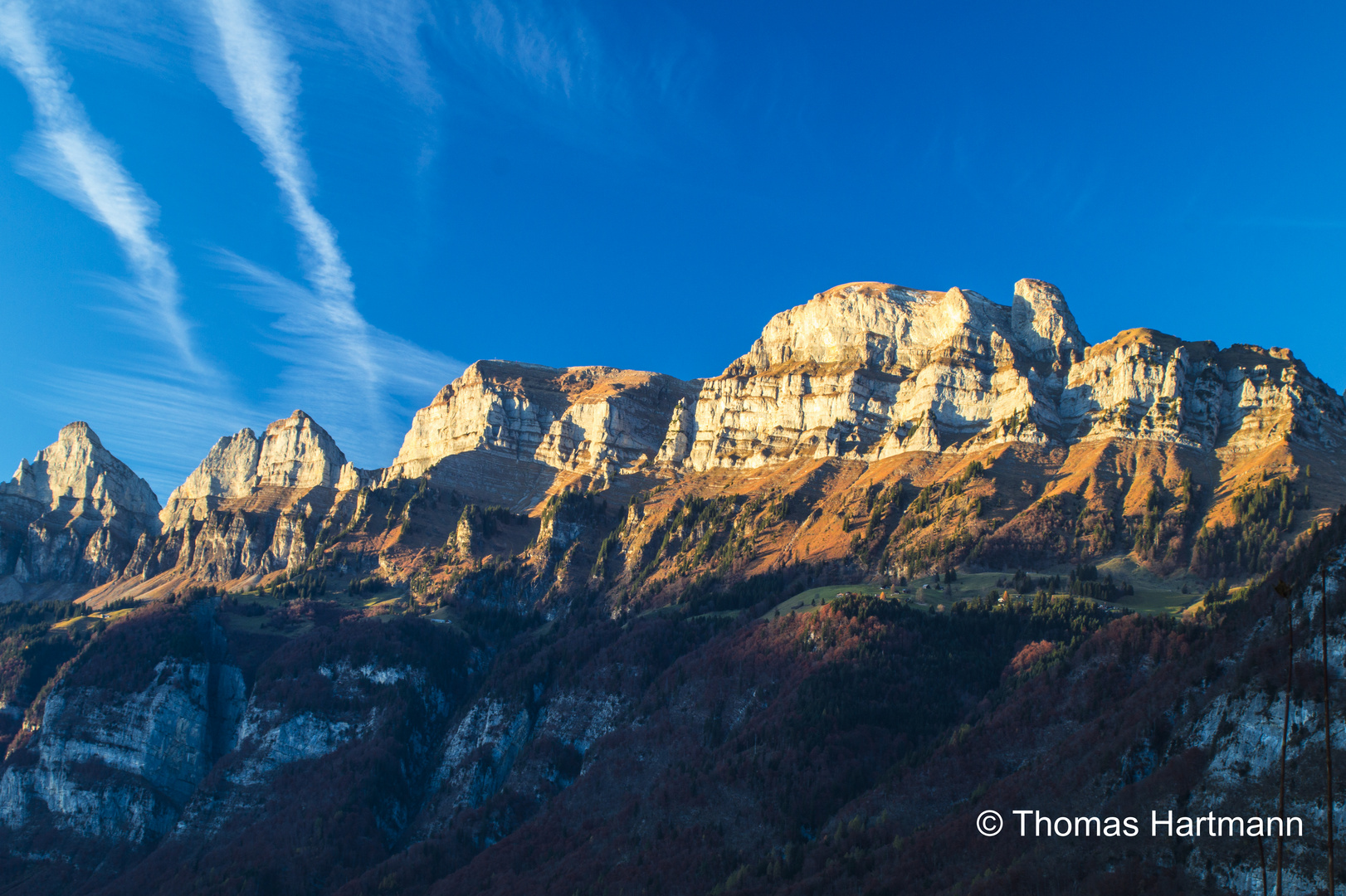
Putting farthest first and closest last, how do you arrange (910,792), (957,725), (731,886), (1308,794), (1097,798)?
(957,725) < (910,792) < (731,886) < (1097,798) < (1308,794)

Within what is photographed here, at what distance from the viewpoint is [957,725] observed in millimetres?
176875

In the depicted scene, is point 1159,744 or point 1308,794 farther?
point 1159,744

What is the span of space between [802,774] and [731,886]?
3119 cm

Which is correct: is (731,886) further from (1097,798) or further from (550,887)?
(1097,798)

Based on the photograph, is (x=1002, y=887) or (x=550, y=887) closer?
(x=1002, y=887)

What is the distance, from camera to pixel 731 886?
468ft

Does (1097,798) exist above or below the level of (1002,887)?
above

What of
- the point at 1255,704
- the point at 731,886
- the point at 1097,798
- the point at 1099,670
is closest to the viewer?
the point at 1255,704

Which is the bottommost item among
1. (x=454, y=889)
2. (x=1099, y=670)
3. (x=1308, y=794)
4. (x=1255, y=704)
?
(x=454, y=889)

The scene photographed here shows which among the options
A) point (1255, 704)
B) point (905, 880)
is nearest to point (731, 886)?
point (905, 880)

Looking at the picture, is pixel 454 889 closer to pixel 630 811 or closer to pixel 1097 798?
pixel 630 811

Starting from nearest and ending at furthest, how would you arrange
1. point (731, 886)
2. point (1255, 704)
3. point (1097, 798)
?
point (1255, 704), point (1097, 798), point (731, 886)

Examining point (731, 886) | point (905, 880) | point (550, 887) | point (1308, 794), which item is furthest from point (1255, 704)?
point (550, 887)

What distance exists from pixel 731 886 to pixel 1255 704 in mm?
73769
